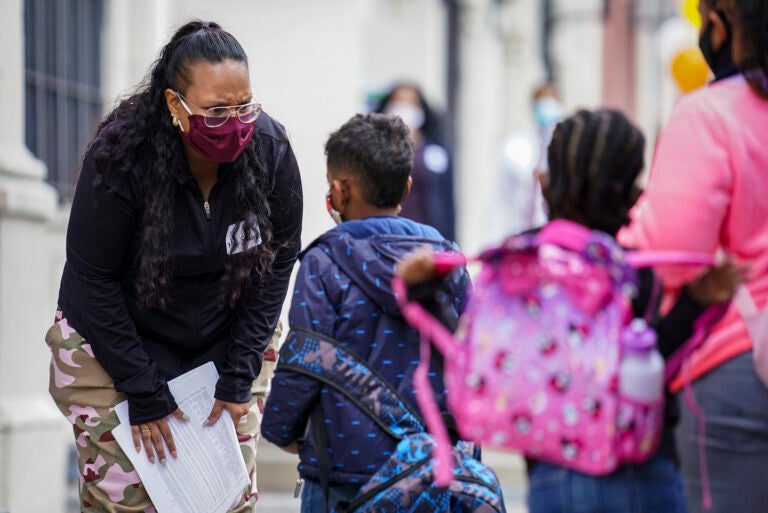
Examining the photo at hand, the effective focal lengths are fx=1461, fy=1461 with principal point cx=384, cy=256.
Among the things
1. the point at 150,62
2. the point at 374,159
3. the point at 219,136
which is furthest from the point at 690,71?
the point at 219,136

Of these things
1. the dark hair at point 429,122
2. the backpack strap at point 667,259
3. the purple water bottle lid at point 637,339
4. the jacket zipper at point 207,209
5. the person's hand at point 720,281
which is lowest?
the dark hair at point 429,122

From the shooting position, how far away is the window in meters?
7.89

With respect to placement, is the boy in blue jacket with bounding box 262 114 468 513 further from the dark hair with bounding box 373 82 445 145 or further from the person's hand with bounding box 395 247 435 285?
the dark hair with bounding box 373 82 445 145

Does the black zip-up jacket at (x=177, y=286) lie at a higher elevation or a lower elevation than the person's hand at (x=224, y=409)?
higher

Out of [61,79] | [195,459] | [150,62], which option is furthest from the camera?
[61,79]

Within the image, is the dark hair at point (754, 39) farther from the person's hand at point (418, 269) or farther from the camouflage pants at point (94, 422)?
the camouflage pants at point (94, 422)

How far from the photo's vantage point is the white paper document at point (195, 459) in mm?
4152

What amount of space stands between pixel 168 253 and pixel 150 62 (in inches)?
156

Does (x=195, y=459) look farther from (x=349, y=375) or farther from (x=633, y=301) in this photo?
(x=633, y=301)

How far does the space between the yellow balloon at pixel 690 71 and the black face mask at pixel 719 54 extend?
4298 millimetres

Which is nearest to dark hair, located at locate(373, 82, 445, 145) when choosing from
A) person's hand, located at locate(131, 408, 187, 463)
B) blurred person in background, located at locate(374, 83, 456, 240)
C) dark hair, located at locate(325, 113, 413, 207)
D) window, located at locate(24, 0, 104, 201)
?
blurred person in background, located at locate(374, 83, 456, 240)

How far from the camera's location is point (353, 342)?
407 centimetres

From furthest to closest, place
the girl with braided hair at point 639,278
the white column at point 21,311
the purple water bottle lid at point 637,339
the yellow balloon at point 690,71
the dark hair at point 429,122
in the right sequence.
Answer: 1. the dark hair at point 429,122
2. the yellow balloon at point 690,71
3. the white column at point 21,311
4. the girl with braided hair at point 639,278
5. the purple water bottle lid at point 637,339

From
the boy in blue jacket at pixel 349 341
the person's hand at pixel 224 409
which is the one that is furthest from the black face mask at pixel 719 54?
the person's hand at pixel 224 409
